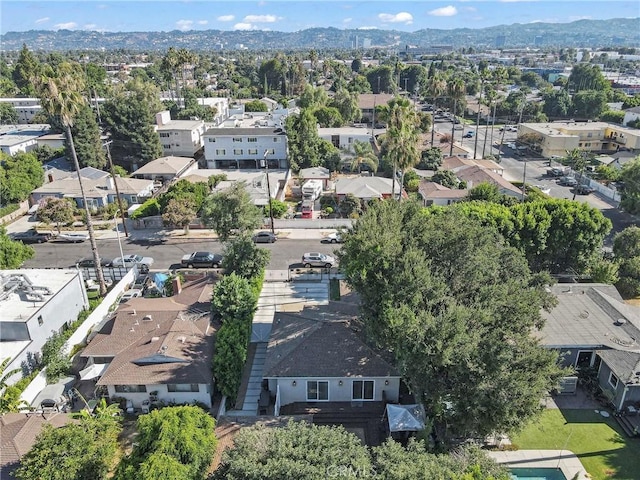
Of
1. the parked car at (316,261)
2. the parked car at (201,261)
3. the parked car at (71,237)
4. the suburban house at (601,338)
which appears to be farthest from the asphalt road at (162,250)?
the suburban house at (601,338)

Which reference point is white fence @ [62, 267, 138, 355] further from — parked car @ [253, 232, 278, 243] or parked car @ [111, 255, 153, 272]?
parked car @ [253, 232, 278, 243]

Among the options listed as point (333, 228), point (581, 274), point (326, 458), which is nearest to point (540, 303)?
point (326, 458)

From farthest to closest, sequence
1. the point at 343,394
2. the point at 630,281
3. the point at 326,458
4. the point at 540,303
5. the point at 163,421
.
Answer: the point at 630,281, the point at 343,394, the point at 540,303, the point at 163,421, the point at 326,458

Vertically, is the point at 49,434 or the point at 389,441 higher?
the point at 389,441

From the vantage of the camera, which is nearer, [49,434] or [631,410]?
[49,434]

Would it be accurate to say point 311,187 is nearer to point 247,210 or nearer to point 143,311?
point 247,210

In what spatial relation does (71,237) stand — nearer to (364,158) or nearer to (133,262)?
(133,262)

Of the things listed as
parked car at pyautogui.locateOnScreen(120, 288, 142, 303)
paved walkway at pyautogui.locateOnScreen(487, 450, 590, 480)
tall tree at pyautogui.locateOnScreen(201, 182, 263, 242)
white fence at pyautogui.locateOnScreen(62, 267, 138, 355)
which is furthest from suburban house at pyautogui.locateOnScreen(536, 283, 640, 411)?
white fence at pyautogui.locateOnScreen(62, 267, 138, 355)

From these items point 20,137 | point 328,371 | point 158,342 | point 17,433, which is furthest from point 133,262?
point 20,137
